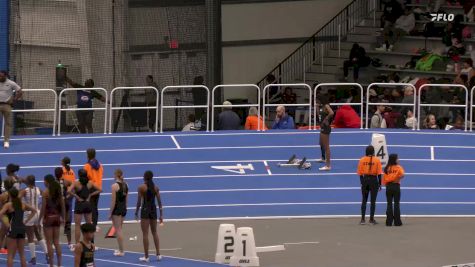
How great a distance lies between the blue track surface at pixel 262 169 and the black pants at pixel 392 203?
48.4 inches

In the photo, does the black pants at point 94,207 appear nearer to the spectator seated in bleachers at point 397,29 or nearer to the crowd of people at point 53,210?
the crowd of people at point 53,210

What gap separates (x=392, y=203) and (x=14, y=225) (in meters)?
8.00

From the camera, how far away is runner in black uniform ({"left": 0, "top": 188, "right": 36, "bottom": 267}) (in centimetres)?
2508

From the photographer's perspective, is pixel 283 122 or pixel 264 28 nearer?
pixel 283 122

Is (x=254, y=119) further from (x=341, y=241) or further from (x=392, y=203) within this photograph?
(x=341, y=241)

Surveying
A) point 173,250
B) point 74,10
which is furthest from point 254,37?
point 173,250

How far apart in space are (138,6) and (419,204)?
927cm

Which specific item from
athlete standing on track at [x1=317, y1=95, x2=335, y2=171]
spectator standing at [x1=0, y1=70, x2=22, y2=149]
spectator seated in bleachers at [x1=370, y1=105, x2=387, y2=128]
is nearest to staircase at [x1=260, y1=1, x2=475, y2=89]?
spectator seated in bleachers at [x1=370, y1=105, x2=387, y2=128]

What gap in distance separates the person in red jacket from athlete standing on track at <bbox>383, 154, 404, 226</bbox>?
20.4 feet

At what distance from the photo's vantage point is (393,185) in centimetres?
2922

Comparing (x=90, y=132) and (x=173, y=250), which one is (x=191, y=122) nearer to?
(x=90, y=132)

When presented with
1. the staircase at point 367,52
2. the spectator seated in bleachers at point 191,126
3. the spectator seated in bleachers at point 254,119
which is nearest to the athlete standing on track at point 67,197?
the spectator seated in bleachers at point 191,126


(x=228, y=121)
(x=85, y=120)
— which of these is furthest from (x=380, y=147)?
(x=85, y=120)

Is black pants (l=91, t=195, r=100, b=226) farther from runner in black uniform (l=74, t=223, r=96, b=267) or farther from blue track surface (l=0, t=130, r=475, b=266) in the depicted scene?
runner in black uniform (l=74, t=223, r=96, b=267)
